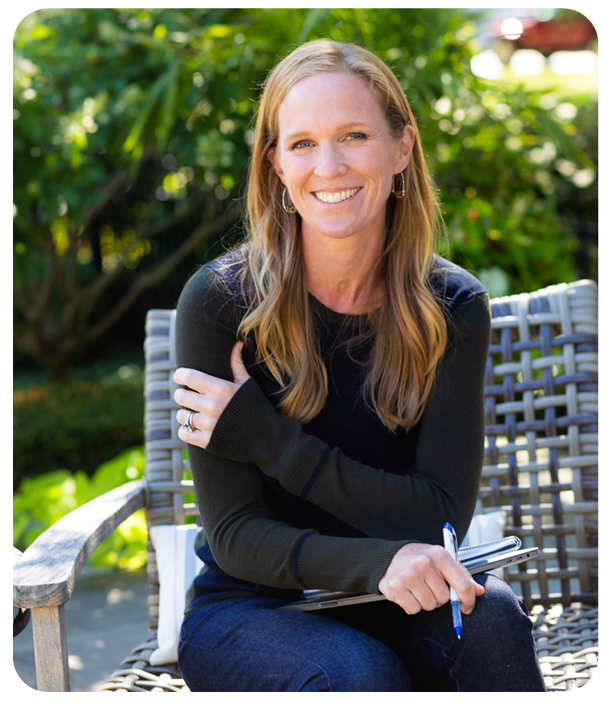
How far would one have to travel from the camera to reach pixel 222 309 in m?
1.60

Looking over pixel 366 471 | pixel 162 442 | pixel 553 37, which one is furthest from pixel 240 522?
pixel 553 37

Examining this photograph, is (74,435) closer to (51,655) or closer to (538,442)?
(538,442)

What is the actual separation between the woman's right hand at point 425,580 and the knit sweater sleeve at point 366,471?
0.16 metres

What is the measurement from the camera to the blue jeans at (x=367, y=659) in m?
1.30

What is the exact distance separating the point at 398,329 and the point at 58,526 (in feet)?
2.82

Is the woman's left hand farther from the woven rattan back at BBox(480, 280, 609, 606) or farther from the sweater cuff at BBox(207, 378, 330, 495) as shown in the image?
the woven rattan back at BBox(480, 280, 609, 606)

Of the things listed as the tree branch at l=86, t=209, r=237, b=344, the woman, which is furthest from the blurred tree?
the woman

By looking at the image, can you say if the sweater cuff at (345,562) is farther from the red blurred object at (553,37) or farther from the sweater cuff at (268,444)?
the red blurred object at (553,37)

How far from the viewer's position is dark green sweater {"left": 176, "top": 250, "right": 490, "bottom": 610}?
1.45m

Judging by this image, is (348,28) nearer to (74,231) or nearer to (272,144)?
(272,144)

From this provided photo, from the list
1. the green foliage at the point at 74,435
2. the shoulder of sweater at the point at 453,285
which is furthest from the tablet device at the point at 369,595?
the green foliage at the point at 74,435

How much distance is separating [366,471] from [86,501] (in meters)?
2.59

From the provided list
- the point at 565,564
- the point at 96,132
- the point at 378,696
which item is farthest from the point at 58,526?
the point at 96,132

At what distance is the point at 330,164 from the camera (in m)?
1.55
